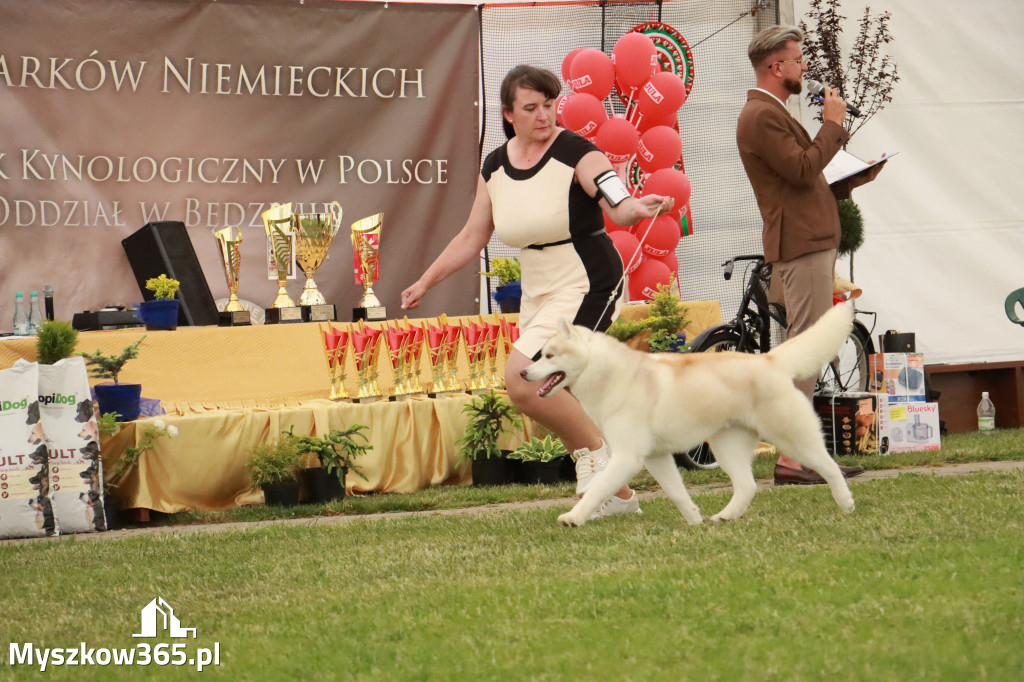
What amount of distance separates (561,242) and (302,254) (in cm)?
274

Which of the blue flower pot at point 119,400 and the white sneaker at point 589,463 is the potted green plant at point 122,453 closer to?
the blue flower pot at point 119,400

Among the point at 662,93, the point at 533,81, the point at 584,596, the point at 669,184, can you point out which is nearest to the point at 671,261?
the point at 669,184

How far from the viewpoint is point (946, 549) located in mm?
3098

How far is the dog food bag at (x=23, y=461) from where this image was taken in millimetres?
4938

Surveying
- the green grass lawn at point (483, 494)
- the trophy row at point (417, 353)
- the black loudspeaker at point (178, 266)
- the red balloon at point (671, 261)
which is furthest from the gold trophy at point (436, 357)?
the red balloon at point (671, 261)

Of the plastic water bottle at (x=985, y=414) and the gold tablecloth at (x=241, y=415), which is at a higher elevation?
the gold tablecloth at (x=241, y=415)

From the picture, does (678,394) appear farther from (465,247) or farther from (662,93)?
(662,93)

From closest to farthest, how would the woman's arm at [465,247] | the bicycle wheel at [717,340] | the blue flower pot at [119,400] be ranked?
the woman's arm at [465,247]
the blue flower pot at [119,400]
the bicycle wheel at [717,340]

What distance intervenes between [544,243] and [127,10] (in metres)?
4.57

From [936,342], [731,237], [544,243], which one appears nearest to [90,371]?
[544,243]

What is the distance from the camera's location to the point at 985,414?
25.4 feet

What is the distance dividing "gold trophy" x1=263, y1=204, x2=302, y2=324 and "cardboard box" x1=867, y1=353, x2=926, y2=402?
11.2ft

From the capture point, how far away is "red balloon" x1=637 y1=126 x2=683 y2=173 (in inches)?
295

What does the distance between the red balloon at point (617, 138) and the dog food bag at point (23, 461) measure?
12.7 ft
